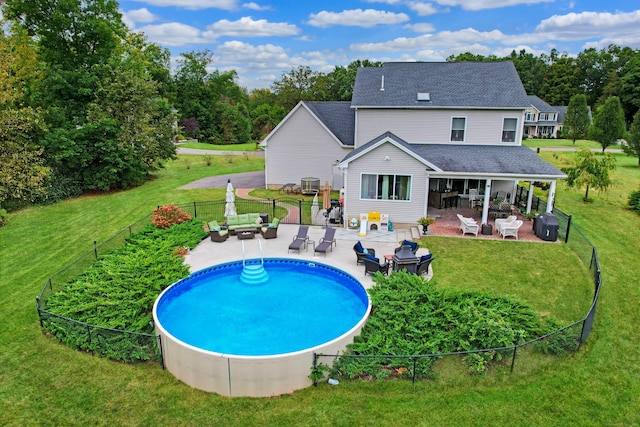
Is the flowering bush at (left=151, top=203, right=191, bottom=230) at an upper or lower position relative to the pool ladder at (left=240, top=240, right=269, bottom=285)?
upper

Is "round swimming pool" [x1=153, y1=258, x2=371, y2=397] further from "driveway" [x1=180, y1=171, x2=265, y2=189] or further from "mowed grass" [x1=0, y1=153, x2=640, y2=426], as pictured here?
"driveway" [x1=180, y1=171, x2=265, y2=189]

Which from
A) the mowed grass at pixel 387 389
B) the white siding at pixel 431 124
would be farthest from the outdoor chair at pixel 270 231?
the white siding at pixel 431 124

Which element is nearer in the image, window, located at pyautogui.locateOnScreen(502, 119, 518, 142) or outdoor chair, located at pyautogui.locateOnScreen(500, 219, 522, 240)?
outdoor chair, located at pyautogui.locateOnScreen(500, 219, 522, 240)

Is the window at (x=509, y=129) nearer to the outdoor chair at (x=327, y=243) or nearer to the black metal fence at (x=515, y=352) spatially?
the outdoor chair at (x=327, y=243)

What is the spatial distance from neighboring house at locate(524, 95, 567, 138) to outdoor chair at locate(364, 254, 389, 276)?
67381 mm

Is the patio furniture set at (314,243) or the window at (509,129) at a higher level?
the window at (509,129)

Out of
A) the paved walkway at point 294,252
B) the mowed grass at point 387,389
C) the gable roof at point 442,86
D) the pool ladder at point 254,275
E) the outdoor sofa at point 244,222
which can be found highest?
the gable roof at point 442,86

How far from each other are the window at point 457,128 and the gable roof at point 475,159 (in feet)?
1.90

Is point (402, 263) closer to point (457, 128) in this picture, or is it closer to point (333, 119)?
point (457, 128)

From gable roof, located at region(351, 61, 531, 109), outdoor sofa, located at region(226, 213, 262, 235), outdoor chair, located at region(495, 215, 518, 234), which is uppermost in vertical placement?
gable roof, located at region(351, 61, 531, 109)

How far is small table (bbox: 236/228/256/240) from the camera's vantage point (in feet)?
65.1

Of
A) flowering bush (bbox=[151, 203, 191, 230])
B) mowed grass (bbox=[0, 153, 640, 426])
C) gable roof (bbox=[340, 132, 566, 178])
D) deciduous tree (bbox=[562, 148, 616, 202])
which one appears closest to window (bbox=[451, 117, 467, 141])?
gable roof (bbox=[340, 132, 566, 178])

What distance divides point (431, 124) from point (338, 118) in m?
8.18

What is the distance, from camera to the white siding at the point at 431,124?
23578 mm
